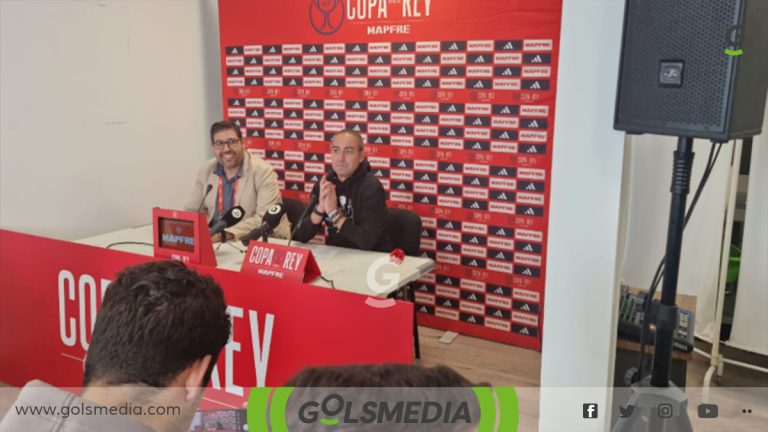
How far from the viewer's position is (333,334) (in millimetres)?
1902

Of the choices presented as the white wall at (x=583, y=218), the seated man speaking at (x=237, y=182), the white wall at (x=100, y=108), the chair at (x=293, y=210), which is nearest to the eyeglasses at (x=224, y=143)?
the seated man speaking at (x=237, y=182)

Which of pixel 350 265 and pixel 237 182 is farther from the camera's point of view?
pixel 237 182

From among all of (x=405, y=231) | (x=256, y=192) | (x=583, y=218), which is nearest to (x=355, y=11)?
(x=256, y=192)

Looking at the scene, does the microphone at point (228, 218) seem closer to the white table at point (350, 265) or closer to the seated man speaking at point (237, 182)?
the white table at point (350, 265)

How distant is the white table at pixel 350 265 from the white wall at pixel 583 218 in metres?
0.94

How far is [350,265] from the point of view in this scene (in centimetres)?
267

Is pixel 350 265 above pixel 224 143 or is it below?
below

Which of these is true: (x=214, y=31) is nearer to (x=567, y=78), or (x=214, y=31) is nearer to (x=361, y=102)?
(x=361, y=102)

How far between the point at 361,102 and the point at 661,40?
2.89 meters

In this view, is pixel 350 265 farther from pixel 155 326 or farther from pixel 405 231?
pixel 155 326

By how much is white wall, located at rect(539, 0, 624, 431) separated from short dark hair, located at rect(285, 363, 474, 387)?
0.76 meters

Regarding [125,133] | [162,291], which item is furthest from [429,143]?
[162,291]

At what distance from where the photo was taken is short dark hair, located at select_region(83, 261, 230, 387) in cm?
103

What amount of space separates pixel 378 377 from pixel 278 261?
1.55m
